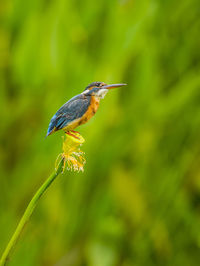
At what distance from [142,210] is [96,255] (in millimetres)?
91

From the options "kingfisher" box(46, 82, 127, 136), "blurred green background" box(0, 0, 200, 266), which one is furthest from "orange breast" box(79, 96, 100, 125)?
"blurred green background" box(0, 0, 200, 266)

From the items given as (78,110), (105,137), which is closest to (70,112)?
(78,110)

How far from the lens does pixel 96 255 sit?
56cm

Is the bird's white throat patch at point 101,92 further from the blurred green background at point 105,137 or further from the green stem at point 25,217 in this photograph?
the blurred green background at point 105,137

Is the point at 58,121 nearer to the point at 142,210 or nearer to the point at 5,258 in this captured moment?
the point at 5,258

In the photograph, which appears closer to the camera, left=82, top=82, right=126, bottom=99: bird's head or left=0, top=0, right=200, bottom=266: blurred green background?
left=82, top=82, right=126, bottom=99: bird's head

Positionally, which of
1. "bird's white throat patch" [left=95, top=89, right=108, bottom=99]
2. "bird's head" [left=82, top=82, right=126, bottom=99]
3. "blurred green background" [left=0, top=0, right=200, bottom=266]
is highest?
"bird's head" [left=82, top=82, right=126, bottom=99]

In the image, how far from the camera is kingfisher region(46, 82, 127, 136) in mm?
139

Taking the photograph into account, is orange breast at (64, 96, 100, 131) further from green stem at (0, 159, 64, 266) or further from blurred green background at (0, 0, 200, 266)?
blurred green background at (0, 0, 200, 266)

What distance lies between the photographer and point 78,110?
0.14 m

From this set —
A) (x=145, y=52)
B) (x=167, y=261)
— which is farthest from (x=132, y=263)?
(x=145, y=52)

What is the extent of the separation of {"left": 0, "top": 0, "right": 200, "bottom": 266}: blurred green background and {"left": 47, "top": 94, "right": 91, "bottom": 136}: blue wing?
1.04 ft

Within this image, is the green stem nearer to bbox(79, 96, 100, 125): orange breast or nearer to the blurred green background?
bbox(79, 96, 100, 125): orange breast

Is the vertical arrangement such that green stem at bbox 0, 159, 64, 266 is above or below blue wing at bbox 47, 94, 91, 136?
below
